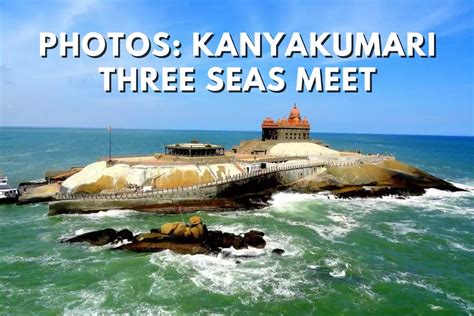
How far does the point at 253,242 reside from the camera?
4038 centimetres

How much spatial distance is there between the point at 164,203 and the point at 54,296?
26090mm

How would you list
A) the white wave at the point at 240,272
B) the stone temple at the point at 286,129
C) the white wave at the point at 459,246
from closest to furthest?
1. the white wave at the point at 240,272
2. the white wave at the point at 459,246
3. the stone temple at the point at 286,129

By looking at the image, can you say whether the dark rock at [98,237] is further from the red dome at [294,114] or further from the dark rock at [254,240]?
the red dome at [294,114]

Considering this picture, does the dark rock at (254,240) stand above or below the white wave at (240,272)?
above

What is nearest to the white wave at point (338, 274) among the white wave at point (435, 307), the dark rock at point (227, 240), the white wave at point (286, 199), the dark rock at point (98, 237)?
the white wave at point (435, 307)

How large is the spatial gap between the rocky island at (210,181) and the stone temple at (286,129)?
1171cm

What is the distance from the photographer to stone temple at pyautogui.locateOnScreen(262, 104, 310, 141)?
9494cm

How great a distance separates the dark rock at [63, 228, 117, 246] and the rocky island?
12541 millimetres

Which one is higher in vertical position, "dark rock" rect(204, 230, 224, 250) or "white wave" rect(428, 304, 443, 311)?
"dark rock" rect(204, 230, 224, 250)

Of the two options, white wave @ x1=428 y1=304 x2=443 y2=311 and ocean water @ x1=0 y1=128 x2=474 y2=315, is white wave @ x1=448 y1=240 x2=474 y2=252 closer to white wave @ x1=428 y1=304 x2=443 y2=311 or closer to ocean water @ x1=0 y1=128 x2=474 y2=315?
ocean water @ x1=0 y1=128 x2=474 y2=315

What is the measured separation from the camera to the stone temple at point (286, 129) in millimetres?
94938

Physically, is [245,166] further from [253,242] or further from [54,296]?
[54,296]

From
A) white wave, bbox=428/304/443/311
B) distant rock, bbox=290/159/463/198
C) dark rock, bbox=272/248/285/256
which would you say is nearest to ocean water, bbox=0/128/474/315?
white wave, bbox=428/304/443/311

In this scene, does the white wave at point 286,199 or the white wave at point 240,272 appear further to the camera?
the white wave at point 286,199
